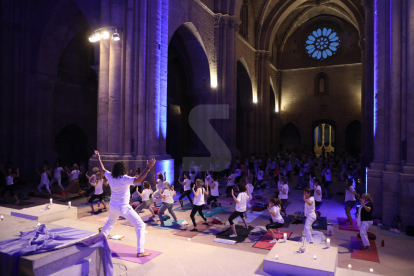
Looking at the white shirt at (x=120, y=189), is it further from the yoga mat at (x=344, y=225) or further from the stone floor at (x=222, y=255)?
the yoga mat at (x=344, y=225)

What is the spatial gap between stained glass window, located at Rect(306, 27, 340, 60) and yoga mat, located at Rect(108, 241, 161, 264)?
34.0 metres

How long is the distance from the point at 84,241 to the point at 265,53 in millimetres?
27236

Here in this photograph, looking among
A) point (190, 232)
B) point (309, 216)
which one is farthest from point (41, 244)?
point (309, 216)

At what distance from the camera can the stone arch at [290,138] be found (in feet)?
118

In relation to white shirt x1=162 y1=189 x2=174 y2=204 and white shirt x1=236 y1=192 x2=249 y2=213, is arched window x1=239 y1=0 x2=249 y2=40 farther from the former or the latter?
white shirt x1=236 y1=192 x2=249 y2=213

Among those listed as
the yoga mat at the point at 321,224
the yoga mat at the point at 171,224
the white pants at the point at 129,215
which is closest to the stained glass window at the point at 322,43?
the yoga mat at the point at 321,224

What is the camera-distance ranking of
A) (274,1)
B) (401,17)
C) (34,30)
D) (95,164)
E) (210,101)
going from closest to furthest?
(401,17) < (95,164) < (34,30) < (210,101) < (274,1)

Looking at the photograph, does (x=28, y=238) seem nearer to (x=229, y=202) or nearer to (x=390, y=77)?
(x=229, y=202)

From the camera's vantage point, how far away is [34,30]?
17.8m

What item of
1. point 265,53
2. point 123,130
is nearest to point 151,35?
point 123,130

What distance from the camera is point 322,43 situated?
114 feet

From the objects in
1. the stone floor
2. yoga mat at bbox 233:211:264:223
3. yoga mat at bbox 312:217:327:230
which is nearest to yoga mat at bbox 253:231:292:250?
the stone floor

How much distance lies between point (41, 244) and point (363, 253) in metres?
6.27

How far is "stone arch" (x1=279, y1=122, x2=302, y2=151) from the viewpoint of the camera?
36062 mm
